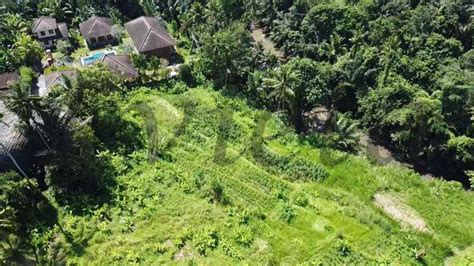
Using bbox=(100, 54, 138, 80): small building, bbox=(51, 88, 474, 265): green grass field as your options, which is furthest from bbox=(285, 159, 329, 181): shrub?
bbox=(100, 54, 138, 80): small building

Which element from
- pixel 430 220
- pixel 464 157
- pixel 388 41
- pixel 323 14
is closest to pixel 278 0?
pixel 323 14

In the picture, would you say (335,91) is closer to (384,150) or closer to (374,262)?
(384,150)

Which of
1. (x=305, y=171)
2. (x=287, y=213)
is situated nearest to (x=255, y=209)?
(x=287, y=213)

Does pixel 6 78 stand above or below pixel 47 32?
below

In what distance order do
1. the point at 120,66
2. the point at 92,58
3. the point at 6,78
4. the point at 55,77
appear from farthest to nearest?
the point at 92,58 → the point at 120,66 → the point at 6,78 → the point at 55,77

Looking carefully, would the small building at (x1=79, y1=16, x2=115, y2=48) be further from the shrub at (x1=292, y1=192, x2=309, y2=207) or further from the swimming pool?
the shrub at (x1=292, y1=192, x2=309, y2=207)

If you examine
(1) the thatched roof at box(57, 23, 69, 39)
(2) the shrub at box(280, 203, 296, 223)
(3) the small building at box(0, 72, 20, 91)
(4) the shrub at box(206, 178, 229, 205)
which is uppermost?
(1) the thatched roof at box(57, 23, 69, 39)

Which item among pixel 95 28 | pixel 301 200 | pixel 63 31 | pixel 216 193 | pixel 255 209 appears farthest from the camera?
pixel 63 31

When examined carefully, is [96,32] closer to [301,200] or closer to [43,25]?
[43,25]
